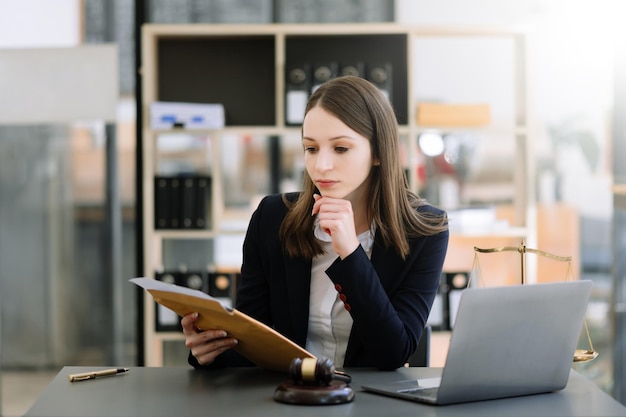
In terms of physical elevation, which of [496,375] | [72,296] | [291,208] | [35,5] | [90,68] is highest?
[35,5]

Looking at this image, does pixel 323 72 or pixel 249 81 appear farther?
pixel 249 81

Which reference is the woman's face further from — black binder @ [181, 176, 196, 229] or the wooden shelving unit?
black binder @ [181, 176, 196, 229]

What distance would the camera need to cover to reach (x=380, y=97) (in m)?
2.02

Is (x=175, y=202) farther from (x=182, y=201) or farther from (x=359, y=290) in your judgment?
(x=359, y=290)

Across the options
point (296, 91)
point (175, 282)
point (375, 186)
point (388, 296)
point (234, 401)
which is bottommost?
point (175, 282)

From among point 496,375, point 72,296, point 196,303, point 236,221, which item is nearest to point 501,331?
point 496,375

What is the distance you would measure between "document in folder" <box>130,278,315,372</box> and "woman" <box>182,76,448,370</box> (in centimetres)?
12

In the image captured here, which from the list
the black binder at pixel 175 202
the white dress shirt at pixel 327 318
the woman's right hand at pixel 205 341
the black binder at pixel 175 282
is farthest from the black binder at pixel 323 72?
the woman's right hand at pixel 205 341

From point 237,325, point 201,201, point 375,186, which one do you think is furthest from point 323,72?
point 237,325

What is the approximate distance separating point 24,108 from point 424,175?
2136mm

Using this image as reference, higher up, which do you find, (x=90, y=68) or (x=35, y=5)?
(x=35, y=5)

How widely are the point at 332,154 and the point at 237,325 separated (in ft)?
1.59

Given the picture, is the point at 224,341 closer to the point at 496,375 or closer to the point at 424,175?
the point at 496,375

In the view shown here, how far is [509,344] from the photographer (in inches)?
56.4
